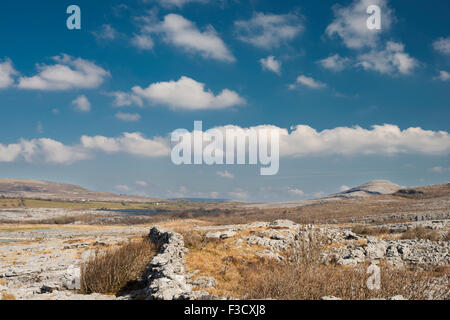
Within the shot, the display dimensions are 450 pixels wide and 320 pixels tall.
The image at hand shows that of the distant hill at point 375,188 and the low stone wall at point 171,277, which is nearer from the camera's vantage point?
the low stone wall at point 171,277

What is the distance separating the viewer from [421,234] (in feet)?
94.2

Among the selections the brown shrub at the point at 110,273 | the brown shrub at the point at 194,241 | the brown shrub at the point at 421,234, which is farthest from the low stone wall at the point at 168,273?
the brown shrub at the point at 421,234

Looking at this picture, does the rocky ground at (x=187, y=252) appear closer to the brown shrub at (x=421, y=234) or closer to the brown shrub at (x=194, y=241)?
the brown shrub at (x=421, y=234)

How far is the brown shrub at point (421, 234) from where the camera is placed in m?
27.5

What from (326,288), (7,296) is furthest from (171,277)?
(7,296)

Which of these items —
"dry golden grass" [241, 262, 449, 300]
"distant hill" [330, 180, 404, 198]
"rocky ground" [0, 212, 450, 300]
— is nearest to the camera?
"dry golden grass" [241, 262, 449, 300]

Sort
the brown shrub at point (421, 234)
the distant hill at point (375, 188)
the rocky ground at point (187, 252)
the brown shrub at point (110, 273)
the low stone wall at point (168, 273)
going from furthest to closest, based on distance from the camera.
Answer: the distant hill at point (375, 188), the brown shrub at point (421, 234), the brown shrub at point (110, 273), the rocky ground at point (187, 252), the low stone wall at point (168, 273)

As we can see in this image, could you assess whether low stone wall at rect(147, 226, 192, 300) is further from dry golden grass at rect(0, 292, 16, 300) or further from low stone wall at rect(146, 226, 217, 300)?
dry golden grass at rect(0, 292, 16, 300)

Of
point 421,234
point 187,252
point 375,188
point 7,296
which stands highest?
point 7,296

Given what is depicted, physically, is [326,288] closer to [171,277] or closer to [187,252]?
[171,277]

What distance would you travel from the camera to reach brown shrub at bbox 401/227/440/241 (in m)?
27.5

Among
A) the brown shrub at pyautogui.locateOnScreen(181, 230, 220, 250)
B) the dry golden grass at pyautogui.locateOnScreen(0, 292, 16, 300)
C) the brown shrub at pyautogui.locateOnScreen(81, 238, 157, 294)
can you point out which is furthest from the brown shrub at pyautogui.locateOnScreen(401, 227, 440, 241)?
the dry golden grass at pyautogui.locateOnScreen(0, 292, 16, 300)

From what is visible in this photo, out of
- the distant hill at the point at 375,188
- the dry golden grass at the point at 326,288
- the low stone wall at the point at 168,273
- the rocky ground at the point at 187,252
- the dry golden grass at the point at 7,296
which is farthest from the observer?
the distant hill at the point at 375,188

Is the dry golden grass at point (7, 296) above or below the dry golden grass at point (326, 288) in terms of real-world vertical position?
below
